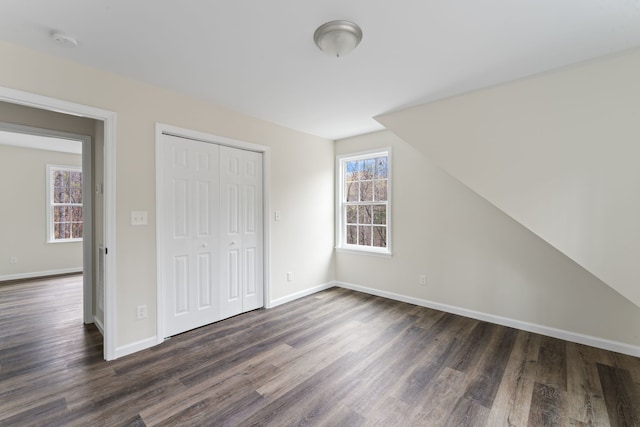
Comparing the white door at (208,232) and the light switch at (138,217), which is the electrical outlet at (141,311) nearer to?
the white door at (208,232)

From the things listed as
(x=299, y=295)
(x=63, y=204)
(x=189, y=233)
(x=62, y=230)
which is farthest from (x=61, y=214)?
(x=299, y=295)

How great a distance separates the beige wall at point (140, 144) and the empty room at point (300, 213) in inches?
0.7

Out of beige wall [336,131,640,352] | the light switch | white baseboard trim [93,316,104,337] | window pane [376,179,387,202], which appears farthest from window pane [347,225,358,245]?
white baseboard trim [93,316,104,337]

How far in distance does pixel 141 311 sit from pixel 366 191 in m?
3.24

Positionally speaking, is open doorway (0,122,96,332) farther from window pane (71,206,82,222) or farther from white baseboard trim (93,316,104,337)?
white baseboard trim (93,316,104,337)

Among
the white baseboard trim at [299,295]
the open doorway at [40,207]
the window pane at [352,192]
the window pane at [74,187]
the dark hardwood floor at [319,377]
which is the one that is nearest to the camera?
the dark hardwood floor at [319,377]

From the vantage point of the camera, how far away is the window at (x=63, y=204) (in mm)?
5352

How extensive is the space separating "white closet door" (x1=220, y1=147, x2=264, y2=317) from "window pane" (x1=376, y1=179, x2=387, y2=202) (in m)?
1.77

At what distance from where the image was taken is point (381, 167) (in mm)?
4109

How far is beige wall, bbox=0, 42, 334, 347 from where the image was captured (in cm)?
205

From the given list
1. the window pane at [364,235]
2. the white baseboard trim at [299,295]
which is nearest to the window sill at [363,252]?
the window pane at [364,235]

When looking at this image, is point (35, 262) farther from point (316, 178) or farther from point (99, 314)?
point (316, 178)

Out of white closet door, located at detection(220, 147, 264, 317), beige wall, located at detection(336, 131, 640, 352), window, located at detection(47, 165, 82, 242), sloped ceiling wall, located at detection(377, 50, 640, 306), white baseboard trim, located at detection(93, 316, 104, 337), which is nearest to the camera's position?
sloped ceiling wall, located at detection(377, 50, 640, 306)

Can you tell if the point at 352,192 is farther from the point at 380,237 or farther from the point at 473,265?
the point at 473,265
